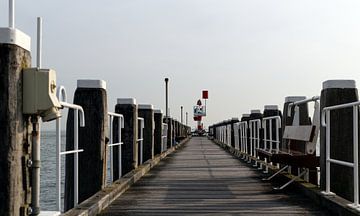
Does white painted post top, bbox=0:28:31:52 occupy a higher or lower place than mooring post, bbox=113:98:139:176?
higher

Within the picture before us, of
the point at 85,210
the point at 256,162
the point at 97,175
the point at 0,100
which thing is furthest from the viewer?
the point at 256,162

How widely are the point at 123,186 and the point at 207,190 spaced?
127cm

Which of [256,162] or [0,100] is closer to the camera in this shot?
[0,100]

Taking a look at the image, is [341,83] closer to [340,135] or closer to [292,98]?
[340,135]

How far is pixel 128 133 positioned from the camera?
10.9m

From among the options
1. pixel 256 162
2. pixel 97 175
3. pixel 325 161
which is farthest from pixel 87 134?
pixel 256 162

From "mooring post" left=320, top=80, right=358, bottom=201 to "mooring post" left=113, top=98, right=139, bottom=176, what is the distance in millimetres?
4328

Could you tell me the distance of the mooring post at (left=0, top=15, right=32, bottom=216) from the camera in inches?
154

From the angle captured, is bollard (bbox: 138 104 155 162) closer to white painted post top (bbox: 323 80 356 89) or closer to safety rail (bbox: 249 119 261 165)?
safety rail (bbox: 249 119 261 165)


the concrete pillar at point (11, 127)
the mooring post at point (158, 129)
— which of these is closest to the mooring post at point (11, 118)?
the concrete pillar at point (11, 127)

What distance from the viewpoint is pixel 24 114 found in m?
4.08

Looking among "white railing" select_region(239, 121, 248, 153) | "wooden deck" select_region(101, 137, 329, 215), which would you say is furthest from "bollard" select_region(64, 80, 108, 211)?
"white railing" select_region(239, 121, 248, 153)

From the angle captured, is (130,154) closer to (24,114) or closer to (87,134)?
(87,134)

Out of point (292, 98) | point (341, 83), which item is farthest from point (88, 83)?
point (292, 98)
